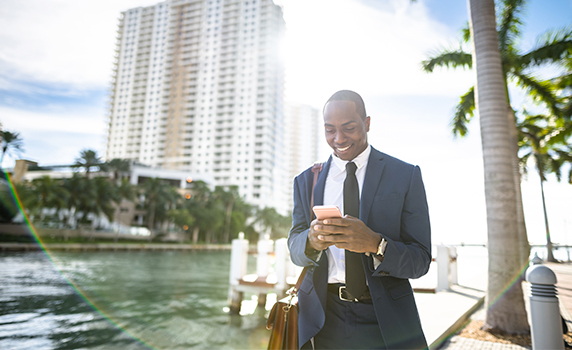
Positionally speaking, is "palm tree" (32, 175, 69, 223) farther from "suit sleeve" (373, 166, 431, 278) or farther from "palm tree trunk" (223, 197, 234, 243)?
"suit sleeve" (373, 166, 431, 278)

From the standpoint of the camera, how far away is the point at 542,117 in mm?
17766

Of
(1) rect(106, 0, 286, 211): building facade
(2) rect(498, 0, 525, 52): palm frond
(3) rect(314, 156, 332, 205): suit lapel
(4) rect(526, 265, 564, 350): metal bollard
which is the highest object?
(1) rect(106, 0, 286, 211): building facade

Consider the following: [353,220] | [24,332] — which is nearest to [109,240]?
[24,332]

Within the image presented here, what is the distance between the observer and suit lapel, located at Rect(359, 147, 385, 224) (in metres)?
1.69

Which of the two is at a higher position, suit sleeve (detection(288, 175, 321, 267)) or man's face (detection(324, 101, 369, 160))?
man's face (detection(324, 101, 369, 160))

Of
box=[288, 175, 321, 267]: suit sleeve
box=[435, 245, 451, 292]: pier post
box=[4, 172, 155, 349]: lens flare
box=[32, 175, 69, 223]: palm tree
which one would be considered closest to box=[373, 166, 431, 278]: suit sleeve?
box=[288, 175, 321, 267]: suit sleeve

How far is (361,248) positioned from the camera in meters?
1.42

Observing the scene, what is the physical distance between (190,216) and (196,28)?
9729 cm

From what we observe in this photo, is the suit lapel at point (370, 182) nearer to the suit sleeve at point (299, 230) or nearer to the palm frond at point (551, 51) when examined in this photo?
the suit sleeve at point (299, 230)

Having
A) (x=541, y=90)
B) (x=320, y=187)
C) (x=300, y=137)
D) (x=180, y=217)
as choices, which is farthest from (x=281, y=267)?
(x=300, y=137)

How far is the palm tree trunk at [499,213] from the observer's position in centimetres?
525

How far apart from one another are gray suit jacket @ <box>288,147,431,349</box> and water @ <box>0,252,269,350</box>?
27.7ft

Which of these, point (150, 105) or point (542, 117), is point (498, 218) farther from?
point (150, 105)

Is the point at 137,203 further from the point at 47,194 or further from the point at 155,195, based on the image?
the point at 47,194
